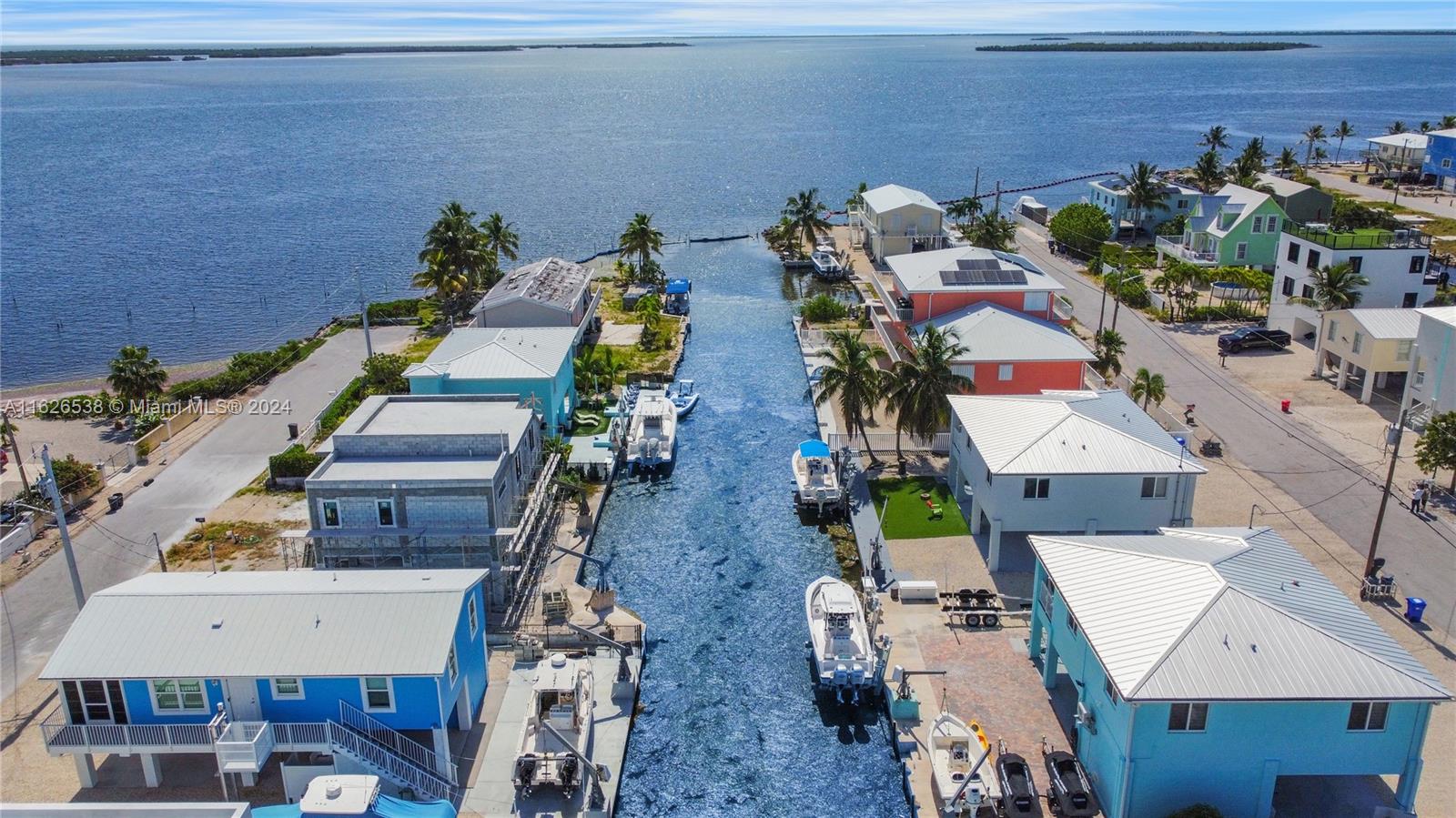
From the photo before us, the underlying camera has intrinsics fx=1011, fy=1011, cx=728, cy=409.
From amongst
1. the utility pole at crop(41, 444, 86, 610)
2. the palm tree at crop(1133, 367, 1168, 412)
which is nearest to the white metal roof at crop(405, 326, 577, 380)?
the utility pole at crop(41, 444, 86, 610)

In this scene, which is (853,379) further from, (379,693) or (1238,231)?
(1238,231)

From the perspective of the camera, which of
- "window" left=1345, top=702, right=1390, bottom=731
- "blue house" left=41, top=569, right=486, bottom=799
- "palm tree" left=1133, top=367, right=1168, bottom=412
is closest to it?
"window" left=1345, top=702, right=1390, bottom=731

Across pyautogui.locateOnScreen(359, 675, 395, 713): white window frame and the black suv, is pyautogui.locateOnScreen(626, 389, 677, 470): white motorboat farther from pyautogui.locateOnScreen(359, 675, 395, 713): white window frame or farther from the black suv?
the black suv

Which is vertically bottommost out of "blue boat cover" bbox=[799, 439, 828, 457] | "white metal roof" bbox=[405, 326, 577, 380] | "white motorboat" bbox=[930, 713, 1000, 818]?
"white motorboat" bbox=[930, 713, 1000, 818]

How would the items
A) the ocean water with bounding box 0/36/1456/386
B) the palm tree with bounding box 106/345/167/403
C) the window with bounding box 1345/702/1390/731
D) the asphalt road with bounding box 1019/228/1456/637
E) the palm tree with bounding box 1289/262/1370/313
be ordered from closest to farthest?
the window with bounding box 1345/702/1390/731 < the asphalt road with bounding box 1019/228/1456/637 < the palm tree with bounding box 106/345/167/403 < the palm tree with bounding box 1289/262/1370/313 < the ocean water with bounding box 0/36/1456/386

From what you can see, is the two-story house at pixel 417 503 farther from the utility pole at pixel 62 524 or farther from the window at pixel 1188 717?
the window at pixel 1188 717

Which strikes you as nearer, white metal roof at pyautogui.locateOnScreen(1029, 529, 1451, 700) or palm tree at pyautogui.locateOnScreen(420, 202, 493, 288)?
white metal roof at pyautogui.locateOnScreen(1029, 529, 1451, 700)

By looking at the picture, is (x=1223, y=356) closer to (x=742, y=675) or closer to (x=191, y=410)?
(x=742, y=675)

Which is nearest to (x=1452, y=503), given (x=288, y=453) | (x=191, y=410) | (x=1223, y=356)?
(x=1223, y=356)
